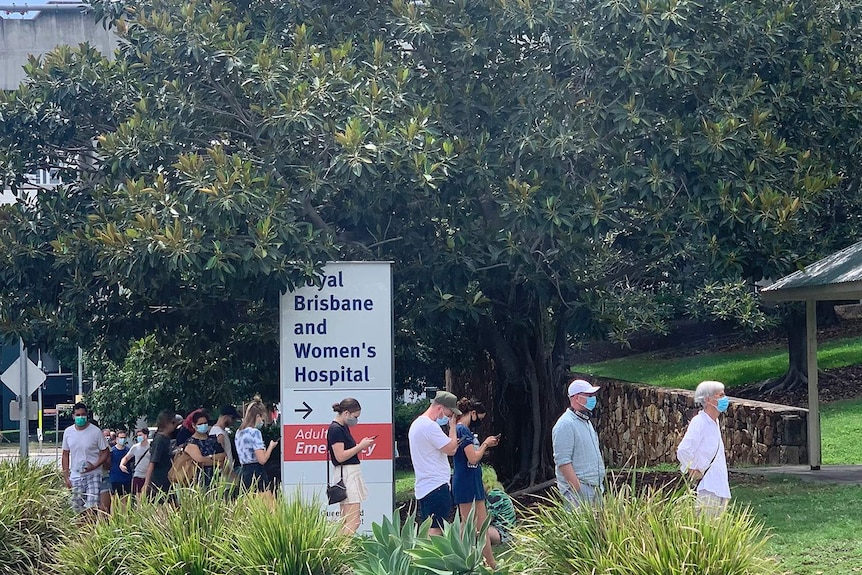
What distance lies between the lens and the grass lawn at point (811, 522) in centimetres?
917

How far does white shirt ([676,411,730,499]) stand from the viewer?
8281 mm

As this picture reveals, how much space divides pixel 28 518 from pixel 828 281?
9421 millimetres

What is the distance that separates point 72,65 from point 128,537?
7.74 meters

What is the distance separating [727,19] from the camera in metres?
13.1

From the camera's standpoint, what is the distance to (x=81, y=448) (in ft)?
47.2

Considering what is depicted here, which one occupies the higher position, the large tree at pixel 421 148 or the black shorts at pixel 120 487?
the large tree at pixel 421 148

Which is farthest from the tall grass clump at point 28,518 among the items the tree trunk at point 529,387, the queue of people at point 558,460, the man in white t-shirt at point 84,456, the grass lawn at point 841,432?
the grass lawn at point 841,432

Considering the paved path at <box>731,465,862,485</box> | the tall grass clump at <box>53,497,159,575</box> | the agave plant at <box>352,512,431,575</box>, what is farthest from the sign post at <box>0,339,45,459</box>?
the agave plant at <box>352,512,431,575</box>

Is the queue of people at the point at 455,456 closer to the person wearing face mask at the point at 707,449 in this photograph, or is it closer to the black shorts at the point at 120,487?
the person wearing face mask at the point at 707,449

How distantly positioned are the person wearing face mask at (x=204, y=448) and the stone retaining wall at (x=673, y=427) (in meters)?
5.95

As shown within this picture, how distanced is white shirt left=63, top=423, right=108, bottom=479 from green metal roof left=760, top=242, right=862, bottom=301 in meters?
9.08

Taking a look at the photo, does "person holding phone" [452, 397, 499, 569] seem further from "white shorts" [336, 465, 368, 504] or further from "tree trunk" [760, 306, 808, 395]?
"tree trunk" [760, 306, 808, 395]

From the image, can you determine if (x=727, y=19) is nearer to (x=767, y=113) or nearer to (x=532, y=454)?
(x=767, y=113)

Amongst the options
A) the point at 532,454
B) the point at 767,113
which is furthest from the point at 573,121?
the point at 532,454
